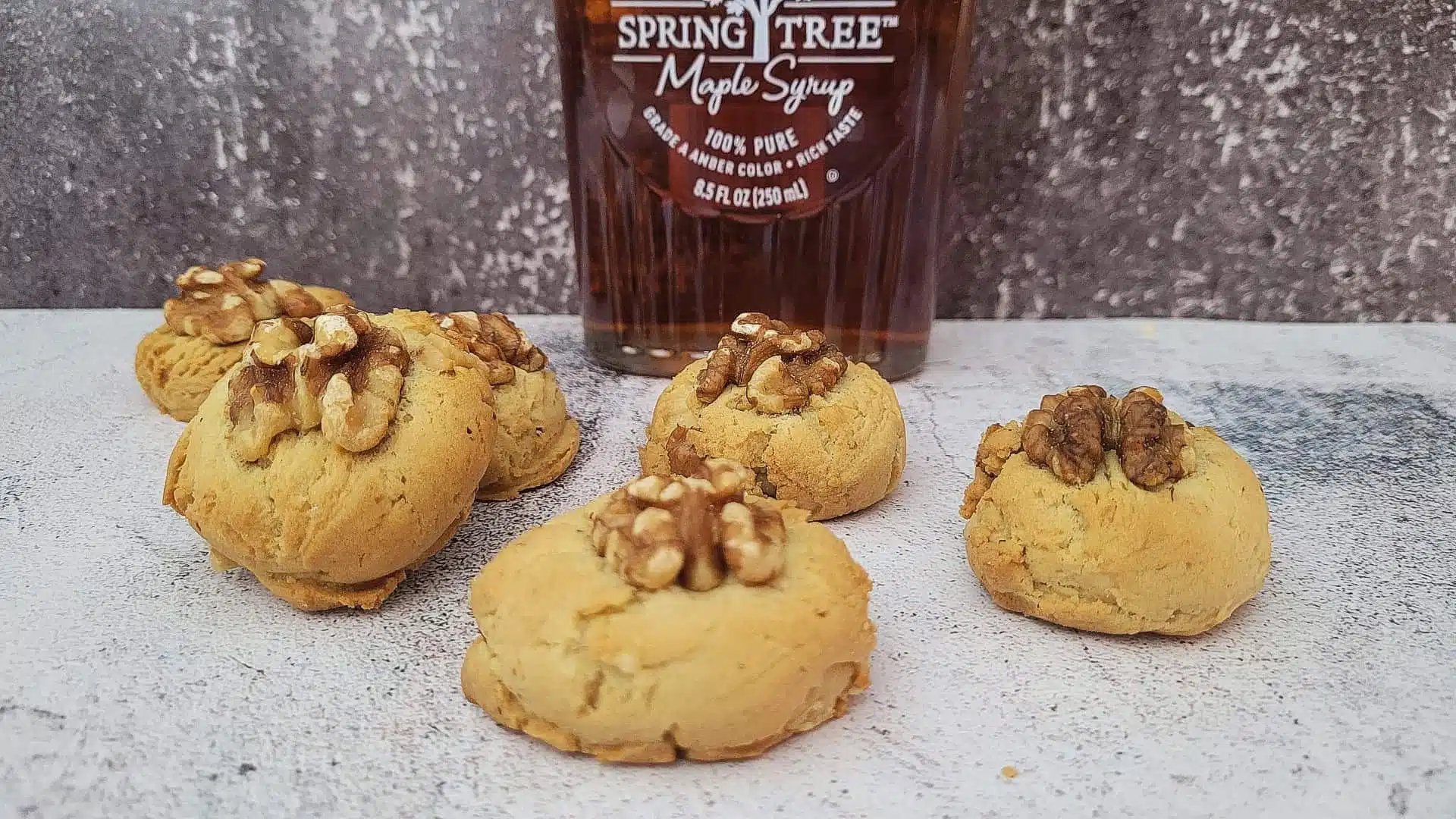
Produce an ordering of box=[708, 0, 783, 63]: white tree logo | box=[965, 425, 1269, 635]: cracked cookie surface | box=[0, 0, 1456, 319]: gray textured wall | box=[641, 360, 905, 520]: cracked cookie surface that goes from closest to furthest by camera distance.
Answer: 1. box=[965, 425, 1269, 635]: cracked cookie surface
2. box=[641, 360, 905, 520]: cracked cookie surface
3. box=[708, 0, 783, 63]: white tree logo
4. box=[0, 0, 1456, 319]: gray textured wall

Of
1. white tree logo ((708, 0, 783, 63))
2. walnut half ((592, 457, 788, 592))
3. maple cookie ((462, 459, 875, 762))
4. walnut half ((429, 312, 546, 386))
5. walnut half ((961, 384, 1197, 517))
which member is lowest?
maple cookie ((462, 459, 875, 762))

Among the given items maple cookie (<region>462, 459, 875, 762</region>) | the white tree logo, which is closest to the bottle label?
the white tree logo

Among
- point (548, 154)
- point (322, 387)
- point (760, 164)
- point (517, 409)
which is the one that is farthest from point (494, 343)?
point (548, 154)

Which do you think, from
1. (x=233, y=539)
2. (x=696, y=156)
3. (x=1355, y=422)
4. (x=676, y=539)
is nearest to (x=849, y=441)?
(x=676, y=539)

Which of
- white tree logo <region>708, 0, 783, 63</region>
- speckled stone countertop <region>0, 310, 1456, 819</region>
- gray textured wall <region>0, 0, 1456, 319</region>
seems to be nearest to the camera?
speckled stone countertop <region>0, 310, 1456, 819</region>

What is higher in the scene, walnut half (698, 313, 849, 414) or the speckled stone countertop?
walnut half (698, 313, 849, 414)

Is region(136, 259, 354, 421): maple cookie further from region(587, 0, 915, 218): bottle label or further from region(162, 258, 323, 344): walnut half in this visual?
region(587, 0, 915, 218): bottle label

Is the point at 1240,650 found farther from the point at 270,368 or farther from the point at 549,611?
the point at 270,368
